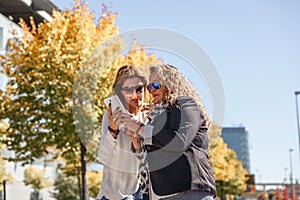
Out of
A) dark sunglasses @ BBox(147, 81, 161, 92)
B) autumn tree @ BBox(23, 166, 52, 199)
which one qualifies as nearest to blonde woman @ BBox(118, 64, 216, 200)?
dark sunglasses @ BBox(147, 81, 161, 92)

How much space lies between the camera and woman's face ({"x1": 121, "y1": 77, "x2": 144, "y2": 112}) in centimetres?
465

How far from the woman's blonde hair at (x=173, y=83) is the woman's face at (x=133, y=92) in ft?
0.94

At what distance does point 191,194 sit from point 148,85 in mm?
833

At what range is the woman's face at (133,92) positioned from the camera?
183 inches

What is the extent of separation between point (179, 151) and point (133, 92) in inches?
29.5

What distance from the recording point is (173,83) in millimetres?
4340

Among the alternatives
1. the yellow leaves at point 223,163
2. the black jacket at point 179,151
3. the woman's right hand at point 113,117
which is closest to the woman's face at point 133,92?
the woman's right hand at point 113,117

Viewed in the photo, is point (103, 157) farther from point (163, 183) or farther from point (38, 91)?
point (38, 91)

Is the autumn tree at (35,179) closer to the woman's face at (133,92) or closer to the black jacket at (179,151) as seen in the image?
the woman's face at (133,92)

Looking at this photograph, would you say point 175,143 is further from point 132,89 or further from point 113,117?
point 132,89

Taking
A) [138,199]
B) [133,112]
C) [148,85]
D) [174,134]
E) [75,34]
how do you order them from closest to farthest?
[174,134] → [148,85] → [133,112] → [138,199] → [75,34]

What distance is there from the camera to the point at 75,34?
17.4 m

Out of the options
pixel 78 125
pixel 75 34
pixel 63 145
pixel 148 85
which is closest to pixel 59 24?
pixel 75 34

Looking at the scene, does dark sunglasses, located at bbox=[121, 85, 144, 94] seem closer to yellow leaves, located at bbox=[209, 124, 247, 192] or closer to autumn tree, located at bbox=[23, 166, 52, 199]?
yellow leaves, located at bbox=[209, 124, 247, 192]
